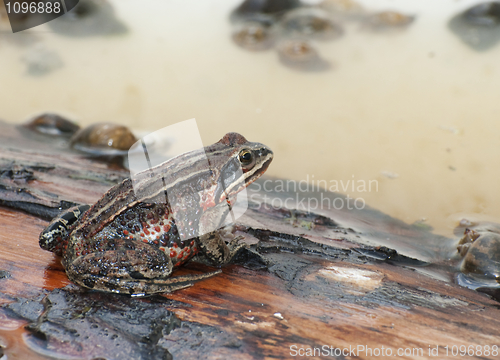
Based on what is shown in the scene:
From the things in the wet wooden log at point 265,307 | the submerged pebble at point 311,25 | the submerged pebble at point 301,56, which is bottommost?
the wet wooden log at point 265,307

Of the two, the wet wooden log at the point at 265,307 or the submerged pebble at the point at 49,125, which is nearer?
the wet wooden log at the point at 265,307

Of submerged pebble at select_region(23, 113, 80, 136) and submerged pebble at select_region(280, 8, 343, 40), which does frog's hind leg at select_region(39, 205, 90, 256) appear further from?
submerged pebble at select_region(280, 8, 343, 40)

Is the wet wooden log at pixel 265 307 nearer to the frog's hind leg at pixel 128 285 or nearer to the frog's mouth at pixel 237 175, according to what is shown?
the frog's hind leg at pixel 128 285

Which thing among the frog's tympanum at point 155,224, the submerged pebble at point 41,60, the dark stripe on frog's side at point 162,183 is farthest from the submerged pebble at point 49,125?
the dark stripe on frog's side at point 162,183

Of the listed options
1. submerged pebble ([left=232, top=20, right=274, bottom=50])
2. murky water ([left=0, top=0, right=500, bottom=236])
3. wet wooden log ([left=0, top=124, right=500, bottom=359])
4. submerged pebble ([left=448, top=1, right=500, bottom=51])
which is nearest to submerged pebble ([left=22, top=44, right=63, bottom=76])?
murky water ([left=0, top=0, right=500, bottom=236])

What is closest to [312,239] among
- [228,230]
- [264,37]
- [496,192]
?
[228,230]

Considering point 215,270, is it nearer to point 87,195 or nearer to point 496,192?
point 87,195
